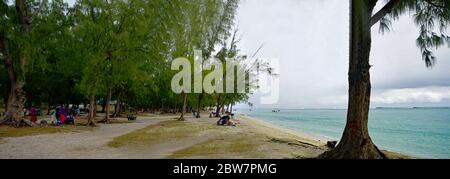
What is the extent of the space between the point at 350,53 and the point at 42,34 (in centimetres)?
1924

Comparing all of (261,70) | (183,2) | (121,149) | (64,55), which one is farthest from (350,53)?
(261,70)

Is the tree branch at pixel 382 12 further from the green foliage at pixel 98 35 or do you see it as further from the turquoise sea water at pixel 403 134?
the turquoise sea water at pixel 403 134

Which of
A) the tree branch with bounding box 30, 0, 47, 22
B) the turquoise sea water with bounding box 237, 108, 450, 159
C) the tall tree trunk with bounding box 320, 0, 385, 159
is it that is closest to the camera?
the tall tree trunk with bounding box 320, 0, 385, 159

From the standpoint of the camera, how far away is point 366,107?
9.55m

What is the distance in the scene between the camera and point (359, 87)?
948 centimetres

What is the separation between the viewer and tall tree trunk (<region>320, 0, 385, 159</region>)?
A: 31.1ft

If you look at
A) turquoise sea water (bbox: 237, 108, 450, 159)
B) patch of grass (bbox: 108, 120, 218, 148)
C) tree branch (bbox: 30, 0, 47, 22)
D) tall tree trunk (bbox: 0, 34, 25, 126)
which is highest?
tree branch (bbox: 30, 0, 47, 22)

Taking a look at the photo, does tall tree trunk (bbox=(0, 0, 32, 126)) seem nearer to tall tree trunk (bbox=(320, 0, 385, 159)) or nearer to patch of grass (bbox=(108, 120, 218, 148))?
patch of grass (bbox=(108, 120, 218, 148))

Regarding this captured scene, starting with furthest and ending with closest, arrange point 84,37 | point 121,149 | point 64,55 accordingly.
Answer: point 64,55 → point 84,37 → point 121,149

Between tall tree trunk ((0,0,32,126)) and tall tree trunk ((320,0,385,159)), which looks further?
tall tree trunk ((0,0,32,126))

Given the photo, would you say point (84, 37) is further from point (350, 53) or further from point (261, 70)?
point (261, 70)

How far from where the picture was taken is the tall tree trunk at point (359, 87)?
374 inches

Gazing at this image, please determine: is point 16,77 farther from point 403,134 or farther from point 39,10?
point 403,134

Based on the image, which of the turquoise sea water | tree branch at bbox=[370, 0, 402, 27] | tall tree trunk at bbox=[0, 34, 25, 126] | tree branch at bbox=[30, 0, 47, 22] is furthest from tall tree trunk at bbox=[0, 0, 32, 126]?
the turquoise sea water
